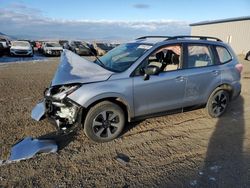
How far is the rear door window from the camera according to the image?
579 centimetres

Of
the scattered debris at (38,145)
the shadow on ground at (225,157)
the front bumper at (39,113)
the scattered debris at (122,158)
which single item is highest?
the front bumper at (39,113)

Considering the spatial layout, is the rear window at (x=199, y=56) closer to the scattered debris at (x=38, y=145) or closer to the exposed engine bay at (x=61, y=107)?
the exposed engine bay at (x=61, y=107)

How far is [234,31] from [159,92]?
35.4 metres

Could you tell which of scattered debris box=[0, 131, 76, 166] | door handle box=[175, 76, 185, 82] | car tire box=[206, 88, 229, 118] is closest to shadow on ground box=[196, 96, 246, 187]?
car tire box=[206, 88, 229, 118]

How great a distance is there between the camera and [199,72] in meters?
5.82

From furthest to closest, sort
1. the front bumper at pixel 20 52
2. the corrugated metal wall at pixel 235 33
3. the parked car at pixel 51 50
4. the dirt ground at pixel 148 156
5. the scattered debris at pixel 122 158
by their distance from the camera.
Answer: the corrugated metal wall at pixel 235 33 → the parked car at pixel 51 50 → the front bumper at pixel 20 52 → the scattered debris at pixel 122 158 → the dirt ground at pixel 148 156

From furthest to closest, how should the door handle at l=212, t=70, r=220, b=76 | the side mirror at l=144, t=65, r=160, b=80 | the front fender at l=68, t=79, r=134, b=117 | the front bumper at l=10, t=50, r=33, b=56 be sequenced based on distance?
the front bumper at l=10, t=50, r=33, b=56 < the door handle at l=212, t=70, r=220, b=76 < the side mirror at l=144, t=65, r=160, b=80 < the front fender at l=68, t=79, r=134, b=117

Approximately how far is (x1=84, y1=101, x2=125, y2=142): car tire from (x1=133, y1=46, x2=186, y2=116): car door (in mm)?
396

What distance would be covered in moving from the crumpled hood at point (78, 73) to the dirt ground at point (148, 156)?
1.14m

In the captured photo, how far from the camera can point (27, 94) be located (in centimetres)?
836

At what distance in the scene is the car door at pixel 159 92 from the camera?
5074mm

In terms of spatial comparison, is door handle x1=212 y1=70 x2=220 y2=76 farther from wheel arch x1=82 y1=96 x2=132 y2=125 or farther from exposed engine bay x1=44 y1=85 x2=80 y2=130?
exposed engine bay x1=44 y1=85 x2=80 y2=130

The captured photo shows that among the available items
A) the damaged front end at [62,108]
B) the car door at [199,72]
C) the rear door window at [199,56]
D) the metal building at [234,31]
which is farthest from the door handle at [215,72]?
Answer: the metal building at [234,31]

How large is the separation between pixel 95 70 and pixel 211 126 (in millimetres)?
2861
